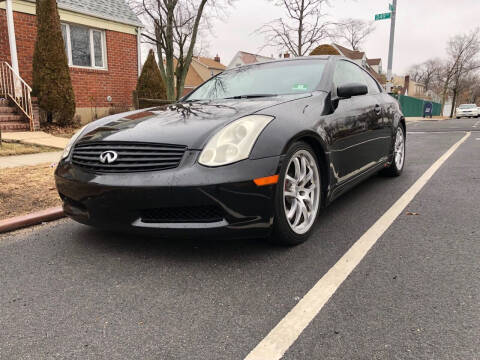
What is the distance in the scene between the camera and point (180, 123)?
110 inches

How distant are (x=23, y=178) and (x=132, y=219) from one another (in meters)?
3.24

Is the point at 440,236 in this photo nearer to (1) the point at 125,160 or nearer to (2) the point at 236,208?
(2) the point at 236,208

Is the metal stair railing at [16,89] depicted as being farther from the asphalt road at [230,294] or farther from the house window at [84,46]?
the asphalt road at [230,294]

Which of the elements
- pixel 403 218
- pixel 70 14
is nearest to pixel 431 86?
pixel 70 14

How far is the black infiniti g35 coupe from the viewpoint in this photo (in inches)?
93.9

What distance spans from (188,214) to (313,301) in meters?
0.90

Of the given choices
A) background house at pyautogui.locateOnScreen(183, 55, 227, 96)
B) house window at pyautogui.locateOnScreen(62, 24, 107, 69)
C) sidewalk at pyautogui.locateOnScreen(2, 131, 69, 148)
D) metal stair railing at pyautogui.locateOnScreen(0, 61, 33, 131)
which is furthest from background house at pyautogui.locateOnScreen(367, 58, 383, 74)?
sidewalk at pyautogui.locateOnScreen(2, 131, 69, 148)

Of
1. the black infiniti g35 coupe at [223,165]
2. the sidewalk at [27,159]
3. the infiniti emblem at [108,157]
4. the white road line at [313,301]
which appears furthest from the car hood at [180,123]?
the sidewalk at [27,159]

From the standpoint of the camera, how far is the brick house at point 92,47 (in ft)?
37.3

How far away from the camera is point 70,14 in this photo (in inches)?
487

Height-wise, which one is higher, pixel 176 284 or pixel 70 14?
pixel 70 14

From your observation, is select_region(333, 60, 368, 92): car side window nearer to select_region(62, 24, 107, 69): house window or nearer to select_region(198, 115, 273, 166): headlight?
select_region(198, 115, 273, 166): headlight

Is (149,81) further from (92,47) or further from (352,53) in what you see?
(352,53)

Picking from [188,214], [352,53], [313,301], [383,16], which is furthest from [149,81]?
[352,53]
